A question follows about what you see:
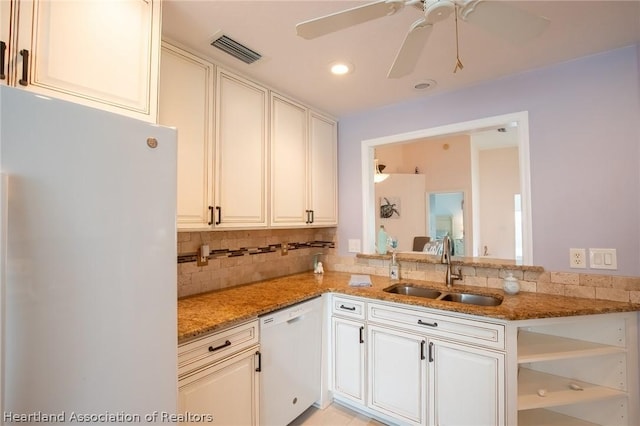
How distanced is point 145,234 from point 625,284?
246 cm

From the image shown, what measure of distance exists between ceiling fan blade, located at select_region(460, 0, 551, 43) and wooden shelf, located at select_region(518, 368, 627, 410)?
1811 millimetres

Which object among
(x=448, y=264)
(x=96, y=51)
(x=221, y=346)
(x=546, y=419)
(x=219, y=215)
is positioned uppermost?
(x=96, y=51)

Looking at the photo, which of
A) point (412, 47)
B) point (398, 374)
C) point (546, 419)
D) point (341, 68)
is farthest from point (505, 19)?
point (546, 419)

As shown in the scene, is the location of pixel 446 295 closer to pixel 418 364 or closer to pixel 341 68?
pixel 418 364

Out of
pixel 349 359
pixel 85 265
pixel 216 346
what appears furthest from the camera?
pixel 349 359

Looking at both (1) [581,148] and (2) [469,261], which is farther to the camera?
(2) [469,261]

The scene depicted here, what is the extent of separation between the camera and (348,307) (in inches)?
84.8

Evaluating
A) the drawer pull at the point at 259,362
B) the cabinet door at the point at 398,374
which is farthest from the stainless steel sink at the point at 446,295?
the drawer pull at the point at 259,362

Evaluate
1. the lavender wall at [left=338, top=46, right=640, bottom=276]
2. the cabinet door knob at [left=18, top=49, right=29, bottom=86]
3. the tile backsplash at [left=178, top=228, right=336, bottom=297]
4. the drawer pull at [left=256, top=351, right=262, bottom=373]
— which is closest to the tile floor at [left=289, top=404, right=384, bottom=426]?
the drawer pull at [left=256, top=351, right=262, bottom=373]

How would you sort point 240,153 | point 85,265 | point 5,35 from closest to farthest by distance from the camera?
point 85,265 → point 5,35 → point 240,153

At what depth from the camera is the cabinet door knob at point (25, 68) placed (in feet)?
3.17

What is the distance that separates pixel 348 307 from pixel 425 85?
171 cm

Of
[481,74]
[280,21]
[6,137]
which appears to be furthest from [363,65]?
[6,137]

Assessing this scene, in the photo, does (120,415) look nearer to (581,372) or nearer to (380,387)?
(380,387)
